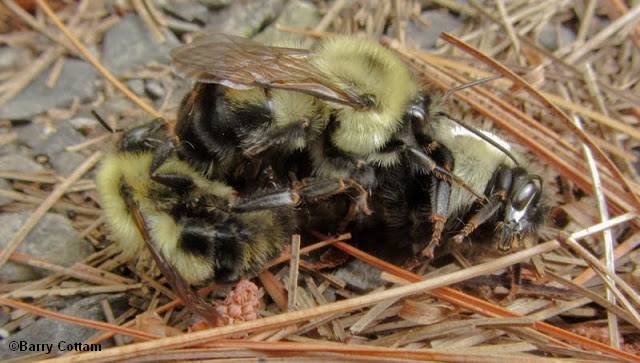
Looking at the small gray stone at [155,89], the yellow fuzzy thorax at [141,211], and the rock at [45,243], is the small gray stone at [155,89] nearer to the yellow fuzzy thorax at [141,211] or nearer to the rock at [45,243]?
the rock at [45,243]

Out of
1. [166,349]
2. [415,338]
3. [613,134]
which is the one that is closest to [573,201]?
[613,134]

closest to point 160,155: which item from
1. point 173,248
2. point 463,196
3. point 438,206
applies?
point 173,248

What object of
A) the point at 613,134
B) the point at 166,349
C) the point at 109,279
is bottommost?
the point at 109,279

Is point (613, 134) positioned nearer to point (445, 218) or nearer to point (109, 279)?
point (445, 218)

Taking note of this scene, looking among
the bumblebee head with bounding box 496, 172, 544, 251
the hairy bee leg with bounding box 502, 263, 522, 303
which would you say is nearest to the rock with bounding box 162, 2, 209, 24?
the bumblebee head with bounding box 496, 172, 544, 251

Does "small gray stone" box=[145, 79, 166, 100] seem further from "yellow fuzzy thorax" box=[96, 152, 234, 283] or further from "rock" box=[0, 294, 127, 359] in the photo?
"rock" box=[0, 294, 127, 359]

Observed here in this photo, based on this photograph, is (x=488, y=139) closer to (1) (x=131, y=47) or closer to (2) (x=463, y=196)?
(2) (x=463, y=196)

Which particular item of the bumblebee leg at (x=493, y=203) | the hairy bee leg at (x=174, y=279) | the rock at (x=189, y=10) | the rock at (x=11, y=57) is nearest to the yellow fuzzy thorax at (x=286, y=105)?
the hairy bee leg at (x=174, y=279)
